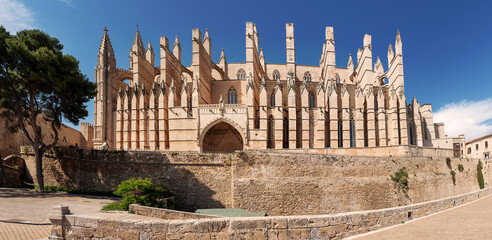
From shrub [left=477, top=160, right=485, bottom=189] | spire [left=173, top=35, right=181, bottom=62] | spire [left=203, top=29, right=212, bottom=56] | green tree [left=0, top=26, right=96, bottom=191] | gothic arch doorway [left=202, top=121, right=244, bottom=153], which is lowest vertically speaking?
shrub [left=477, top=160, right=485, bottom=189]

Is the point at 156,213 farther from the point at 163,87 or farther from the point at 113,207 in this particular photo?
the point at 163,87

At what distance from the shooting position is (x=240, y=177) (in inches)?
647

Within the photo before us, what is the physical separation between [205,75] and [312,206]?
18505mm

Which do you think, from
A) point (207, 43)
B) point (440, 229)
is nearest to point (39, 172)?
point (440, 229)

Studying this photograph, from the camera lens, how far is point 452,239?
6031 millimetres

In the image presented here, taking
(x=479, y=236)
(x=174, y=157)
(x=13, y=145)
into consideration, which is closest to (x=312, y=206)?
(x=174, y=157)

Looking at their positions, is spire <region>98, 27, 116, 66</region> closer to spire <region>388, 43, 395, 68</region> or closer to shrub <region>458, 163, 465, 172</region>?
spire <region>388, 43, 395, 68</region>

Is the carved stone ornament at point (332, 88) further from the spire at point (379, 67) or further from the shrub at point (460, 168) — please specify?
the shrub at point (460, 168)

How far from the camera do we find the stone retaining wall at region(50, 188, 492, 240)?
209 inches

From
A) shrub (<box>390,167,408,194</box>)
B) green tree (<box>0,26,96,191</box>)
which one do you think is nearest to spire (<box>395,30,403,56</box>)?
shrub (<box>390,167,408,194</box>)

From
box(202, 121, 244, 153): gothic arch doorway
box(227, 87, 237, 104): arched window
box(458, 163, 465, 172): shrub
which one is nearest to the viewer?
box(458, 163, 465, 172): shrub

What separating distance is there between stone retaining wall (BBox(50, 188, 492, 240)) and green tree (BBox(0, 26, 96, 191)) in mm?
12254

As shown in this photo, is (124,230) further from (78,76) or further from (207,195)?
(78,76)

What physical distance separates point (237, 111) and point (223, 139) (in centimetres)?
387
